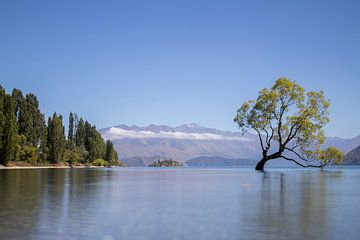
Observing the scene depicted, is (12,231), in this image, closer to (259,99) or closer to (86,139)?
(259,99)

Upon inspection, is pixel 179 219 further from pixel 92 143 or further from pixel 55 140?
pixel 92 143

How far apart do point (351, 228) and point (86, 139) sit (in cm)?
17314

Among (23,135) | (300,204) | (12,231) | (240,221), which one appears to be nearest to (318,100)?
(300,204)

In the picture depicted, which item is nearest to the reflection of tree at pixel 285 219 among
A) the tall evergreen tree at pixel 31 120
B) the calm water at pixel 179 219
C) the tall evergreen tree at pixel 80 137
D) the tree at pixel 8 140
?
the calm water at pixel 179 219

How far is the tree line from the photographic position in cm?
9650

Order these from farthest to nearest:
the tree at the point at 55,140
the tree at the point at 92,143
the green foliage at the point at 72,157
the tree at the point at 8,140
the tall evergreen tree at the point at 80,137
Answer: the tall evergreen tree at the point at 80,137 < the tree at the point at 92,143 < the green foliage at the point at 72,157 < the tree at the point at 55,140 < the tree at the point at 8,140

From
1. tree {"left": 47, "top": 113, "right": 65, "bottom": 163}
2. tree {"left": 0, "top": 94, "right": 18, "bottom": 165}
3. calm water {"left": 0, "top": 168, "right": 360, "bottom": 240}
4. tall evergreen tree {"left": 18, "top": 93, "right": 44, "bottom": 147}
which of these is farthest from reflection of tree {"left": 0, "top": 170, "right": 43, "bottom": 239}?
tree {"left": 47, "top": 113, "right": 65, "bottom": 163}

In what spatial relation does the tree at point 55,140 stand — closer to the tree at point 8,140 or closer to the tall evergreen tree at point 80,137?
the tree at point 8,140

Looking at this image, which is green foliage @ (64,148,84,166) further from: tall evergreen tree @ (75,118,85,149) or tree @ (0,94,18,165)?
tree @ (0,94,18,165)

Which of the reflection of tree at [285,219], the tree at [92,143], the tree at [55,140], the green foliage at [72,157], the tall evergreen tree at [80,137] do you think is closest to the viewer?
the reflection of tree at [285,219]

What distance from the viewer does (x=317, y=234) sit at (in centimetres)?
1097

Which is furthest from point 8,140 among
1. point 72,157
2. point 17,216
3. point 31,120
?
point 17,216

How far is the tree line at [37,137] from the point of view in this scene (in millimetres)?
96500

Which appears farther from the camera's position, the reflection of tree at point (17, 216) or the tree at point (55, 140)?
the tree at point (55, 140)
